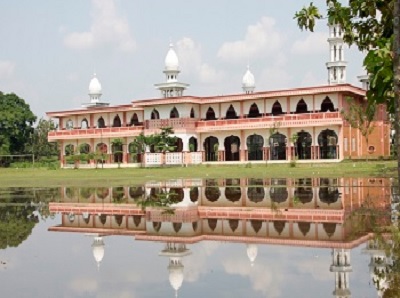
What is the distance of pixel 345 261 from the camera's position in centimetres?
909

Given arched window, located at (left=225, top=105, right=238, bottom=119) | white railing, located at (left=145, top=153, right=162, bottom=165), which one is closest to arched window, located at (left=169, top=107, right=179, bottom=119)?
white railing, located at (left=145, top=153, right=162, bottom=165)

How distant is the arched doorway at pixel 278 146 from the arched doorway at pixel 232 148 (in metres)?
4.17

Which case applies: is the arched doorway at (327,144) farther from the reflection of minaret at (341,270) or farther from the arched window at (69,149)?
the reflection of minaret at (341,270)

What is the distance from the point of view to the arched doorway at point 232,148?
53.9m

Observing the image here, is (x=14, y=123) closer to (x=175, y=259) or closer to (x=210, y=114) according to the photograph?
(x=210, y=114)

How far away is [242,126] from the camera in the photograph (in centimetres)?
4844

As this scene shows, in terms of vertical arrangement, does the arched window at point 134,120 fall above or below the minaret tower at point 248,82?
below

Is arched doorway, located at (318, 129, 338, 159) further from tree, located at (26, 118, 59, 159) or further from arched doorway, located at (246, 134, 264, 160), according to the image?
A: tree, located at (26, 118, 59, 159)

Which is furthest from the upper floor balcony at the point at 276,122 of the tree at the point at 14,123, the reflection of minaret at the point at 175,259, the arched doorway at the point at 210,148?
the reflection of minaret at the point at 175,259

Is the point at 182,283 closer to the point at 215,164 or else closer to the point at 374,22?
the point at 374,22

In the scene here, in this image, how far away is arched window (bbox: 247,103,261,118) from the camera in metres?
50.7

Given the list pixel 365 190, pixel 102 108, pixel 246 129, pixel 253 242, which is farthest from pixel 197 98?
pixel 253 242

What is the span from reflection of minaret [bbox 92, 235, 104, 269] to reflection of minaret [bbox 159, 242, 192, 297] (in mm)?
1062

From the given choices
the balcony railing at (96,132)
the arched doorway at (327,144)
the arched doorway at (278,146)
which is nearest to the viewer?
the arched doorway at (327,144)
